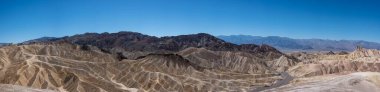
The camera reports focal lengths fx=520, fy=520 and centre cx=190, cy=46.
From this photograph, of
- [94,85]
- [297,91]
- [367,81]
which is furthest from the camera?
[94,85]

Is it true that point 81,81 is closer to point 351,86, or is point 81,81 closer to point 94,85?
point 94,85

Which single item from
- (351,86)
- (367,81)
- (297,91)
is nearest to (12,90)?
(297,91)

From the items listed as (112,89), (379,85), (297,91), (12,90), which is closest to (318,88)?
(297,91)

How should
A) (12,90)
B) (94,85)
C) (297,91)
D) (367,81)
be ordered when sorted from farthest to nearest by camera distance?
(94,85), (367,81), (297,91), (12,90)

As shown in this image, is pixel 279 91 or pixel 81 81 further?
pixel 81 81

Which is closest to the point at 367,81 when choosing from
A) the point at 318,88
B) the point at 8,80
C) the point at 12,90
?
the point at 318,88

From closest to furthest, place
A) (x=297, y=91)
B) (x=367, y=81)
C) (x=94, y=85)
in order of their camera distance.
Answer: (x=297, y=91) < (x=367, y=81) < (x=94, y=85)

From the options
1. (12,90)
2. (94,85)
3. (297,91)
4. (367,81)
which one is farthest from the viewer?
(94,85)

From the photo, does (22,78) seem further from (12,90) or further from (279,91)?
(12,90)

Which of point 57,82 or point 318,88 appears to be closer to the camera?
point 318,88
